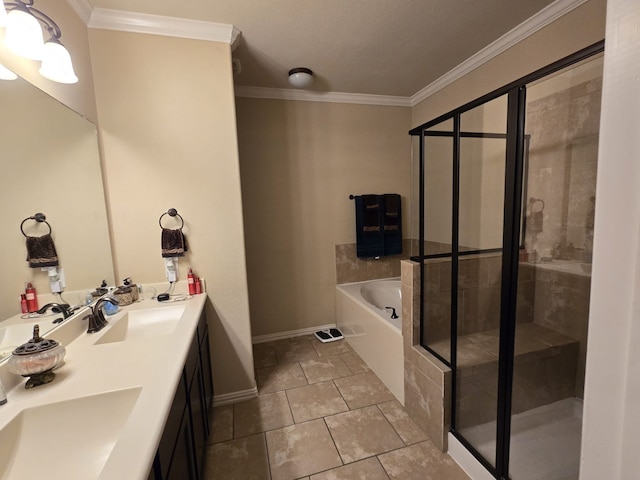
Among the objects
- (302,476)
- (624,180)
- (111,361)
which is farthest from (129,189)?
(624,180)

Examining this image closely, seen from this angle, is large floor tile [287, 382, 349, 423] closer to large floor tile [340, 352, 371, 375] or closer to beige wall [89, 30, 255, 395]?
large floor tile [340, 352, 371, 375]

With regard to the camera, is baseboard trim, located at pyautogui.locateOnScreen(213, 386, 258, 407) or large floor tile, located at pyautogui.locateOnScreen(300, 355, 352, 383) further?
large floor tile, located at pyautogui.locateOnScreen(300, 355, 352, 383)

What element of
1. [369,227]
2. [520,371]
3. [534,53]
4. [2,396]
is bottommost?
[520,371]

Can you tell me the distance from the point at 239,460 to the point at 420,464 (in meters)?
1.02

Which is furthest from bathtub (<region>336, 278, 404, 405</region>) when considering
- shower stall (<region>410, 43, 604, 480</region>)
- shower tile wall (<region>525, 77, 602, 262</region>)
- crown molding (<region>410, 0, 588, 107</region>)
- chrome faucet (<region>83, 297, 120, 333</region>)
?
crown molding (<region>410, 0, 588, 107</region>)

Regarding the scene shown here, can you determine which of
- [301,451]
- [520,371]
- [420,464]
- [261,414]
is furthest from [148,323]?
[520,371]

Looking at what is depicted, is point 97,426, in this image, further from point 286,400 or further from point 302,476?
point 286,400

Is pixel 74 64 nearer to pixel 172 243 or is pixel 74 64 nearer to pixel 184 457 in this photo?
pixel 172 243

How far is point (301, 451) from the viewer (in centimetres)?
169

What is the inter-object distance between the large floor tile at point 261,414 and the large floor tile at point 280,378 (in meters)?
0.08

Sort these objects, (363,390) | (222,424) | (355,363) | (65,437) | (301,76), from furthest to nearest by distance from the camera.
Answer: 1. (355,363)
2. (301,76)
3. (363,390)
4. (222,424)
5. (65,437)

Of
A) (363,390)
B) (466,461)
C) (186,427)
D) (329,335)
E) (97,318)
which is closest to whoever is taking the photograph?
(186,427)

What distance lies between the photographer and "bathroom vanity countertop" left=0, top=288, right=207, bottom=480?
704 mm

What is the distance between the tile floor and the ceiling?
103 inches
